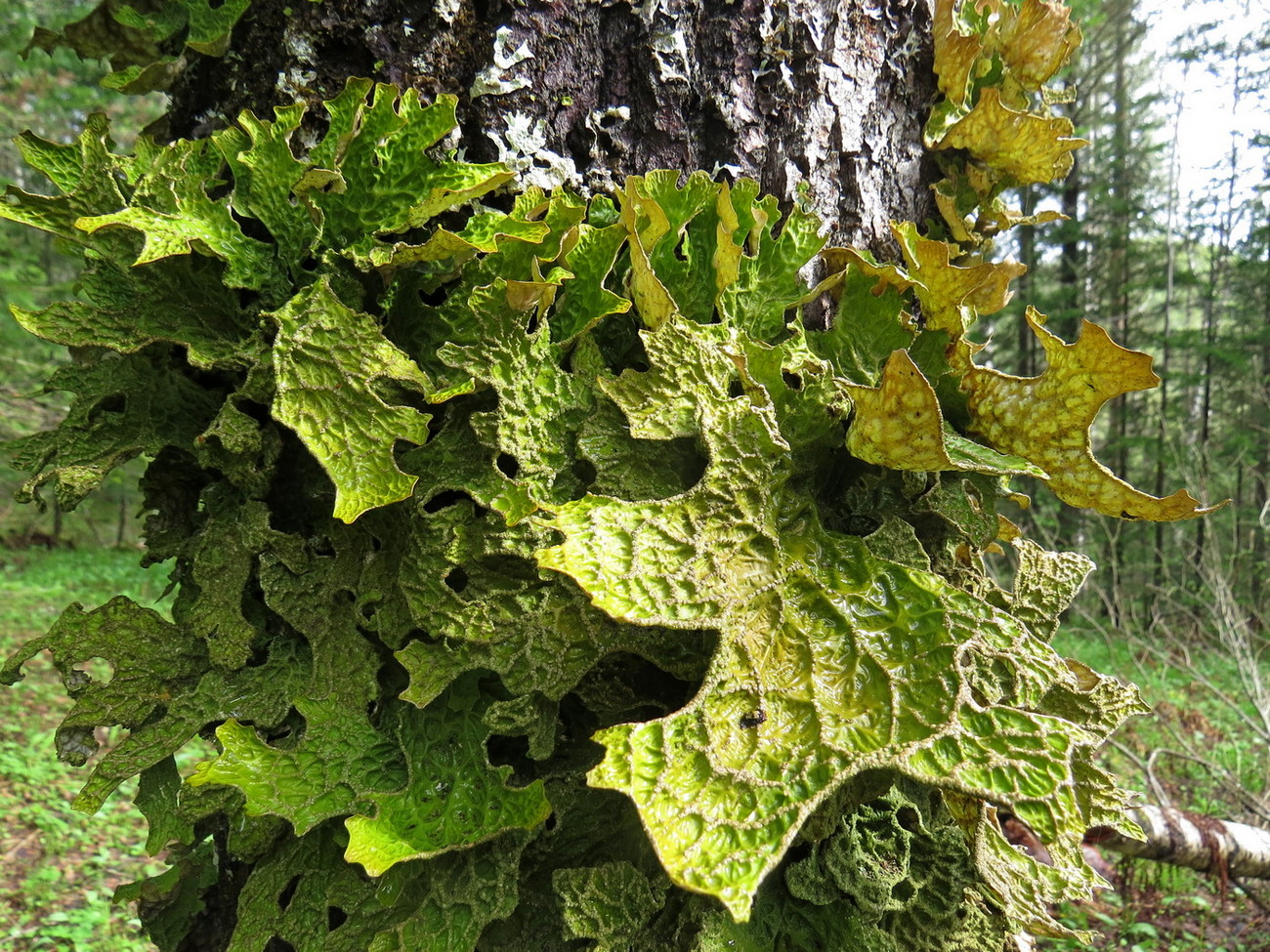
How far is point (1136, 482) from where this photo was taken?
35.6 feet

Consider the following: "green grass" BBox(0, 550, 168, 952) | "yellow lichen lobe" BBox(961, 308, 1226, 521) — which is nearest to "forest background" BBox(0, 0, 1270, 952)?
"green grass" BBox(0, 550, 168, 952)

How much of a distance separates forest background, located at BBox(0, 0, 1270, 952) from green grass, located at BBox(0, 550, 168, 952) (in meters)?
0.01

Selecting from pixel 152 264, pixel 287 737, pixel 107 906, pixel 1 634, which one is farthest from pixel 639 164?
pixel 1 634

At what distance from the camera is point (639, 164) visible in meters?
1.12

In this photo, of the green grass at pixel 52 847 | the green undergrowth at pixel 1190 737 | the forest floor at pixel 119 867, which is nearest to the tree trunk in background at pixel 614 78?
the forest floor at pixel 119 867

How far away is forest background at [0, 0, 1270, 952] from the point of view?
348 cm

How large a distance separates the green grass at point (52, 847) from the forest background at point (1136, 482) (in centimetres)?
1

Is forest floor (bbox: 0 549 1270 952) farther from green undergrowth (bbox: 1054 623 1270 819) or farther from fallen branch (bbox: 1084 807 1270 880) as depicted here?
fallen branch (bbox: 1084 807 1270 880)

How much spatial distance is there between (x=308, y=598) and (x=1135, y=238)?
12.8m

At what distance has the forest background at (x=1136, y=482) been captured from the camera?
11.4 feet

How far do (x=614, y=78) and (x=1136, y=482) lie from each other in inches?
484

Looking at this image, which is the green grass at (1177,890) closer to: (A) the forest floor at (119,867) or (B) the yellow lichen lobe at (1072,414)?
(A) the forest floor at (119,867)

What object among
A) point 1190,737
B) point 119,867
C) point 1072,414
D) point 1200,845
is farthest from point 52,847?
point 1190,737

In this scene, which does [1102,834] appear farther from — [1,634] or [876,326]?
[1,634]
